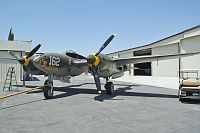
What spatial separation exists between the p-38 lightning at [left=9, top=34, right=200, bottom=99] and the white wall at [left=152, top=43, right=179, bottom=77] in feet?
45.1

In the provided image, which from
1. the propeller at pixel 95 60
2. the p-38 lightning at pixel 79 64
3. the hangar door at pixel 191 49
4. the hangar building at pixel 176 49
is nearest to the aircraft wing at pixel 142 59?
the p-38 lightning at pixel 79 64

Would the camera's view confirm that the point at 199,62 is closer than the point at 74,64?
No

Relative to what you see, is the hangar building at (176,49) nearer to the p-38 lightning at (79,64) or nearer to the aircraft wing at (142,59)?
the aircraft wing at (142,59)

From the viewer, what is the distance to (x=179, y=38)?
2939cm

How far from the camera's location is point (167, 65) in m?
32.8

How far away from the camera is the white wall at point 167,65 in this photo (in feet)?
101

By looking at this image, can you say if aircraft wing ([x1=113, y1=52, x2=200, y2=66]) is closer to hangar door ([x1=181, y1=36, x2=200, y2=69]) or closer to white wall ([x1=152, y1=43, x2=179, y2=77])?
hangar door ([x1=181, y1=36, x2=200, y2=69])

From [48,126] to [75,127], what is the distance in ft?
3.54

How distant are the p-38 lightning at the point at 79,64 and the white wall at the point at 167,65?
13734 millimetres

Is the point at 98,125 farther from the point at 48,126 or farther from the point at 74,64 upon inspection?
the point at 74,64

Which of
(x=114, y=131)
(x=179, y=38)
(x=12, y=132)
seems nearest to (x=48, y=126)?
(x=12, y=132)

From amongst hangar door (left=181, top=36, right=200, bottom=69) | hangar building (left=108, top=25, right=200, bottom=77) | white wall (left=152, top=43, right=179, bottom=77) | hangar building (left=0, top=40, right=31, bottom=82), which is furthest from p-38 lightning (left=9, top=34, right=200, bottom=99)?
hangar building (left=0, top=40, right=31, bottom=82)

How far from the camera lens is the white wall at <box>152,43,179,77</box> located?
3093 centimetres

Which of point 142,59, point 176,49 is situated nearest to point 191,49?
point 176,49
